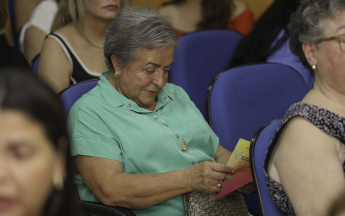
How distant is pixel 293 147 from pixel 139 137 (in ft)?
1.95

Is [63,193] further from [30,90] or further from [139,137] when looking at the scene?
[139,137]

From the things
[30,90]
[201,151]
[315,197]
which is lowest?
[201,151]

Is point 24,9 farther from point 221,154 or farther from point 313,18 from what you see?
point 313,18

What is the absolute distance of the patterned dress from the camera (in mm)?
1222

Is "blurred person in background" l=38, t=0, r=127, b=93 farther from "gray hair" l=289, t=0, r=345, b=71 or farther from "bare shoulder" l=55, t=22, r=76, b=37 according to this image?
"gray hair" l=289, t=0, r=345, b=71

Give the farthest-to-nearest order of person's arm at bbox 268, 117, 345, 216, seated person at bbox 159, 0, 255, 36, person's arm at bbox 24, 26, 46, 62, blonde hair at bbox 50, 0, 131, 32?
1. seated person at bbox 159, 0, 255, 36
2. person's arm at bbox 24, 26, 46, 62
3. blonde hair at bbox 50, 0, 131, 32
4. person's arm at bbox 268, 117, 345, 216

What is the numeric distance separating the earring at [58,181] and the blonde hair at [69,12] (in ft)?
6.56

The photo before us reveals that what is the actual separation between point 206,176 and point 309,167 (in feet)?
1.33

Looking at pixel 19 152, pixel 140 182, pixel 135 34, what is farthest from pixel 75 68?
pixel 19 152

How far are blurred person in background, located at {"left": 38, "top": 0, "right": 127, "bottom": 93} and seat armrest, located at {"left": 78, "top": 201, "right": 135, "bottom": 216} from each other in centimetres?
88

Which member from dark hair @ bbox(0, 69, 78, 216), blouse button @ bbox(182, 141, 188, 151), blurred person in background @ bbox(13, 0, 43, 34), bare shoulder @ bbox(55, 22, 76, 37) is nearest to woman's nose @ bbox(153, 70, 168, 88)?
blouse button @ bbox(182, 141, 188, 151)

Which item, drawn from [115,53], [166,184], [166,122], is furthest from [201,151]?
[115,53]

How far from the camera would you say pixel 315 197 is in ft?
3.75

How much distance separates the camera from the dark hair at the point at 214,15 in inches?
128
